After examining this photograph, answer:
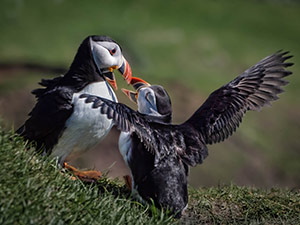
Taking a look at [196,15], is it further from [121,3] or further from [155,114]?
[155,114]

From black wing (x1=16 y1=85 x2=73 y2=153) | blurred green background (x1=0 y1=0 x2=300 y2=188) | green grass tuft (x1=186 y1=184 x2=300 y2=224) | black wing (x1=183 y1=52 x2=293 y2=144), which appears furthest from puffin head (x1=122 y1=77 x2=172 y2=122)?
blurred green background (x1=0 y1=0 x2=300 y2=188)

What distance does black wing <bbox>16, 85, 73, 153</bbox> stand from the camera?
5.35 m

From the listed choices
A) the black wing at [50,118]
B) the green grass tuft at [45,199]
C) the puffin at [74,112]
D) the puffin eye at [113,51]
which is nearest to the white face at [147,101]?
the puffin at [74,112]

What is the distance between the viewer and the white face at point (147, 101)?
17.8 feet

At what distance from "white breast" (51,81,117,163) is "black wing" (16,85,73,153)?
54 millimetres

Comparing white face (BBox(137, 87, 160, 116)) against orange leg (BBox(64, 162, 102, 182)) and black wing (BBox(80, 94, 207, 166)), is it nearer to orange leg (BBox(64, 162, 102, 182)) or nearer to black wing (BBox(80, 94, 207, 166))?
black wing (BBox(80, 94, 207, 166))

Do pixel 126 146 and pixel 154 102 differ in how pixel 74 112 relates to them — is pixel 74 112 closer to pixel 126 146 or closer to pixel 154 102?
pixel 126 146

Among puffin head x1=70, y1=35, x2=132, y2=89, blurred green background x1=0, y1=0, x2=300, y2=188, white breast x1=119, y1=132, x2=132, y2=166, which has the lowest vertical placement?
blurred green background x1=0, y1=0, x2=300, y2=188

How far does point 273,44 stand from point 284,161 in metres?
5.39

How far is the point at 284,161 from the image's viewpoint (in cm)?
1226

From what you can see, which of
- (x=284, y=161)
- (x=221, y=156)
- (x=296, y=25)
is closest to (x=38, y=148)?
(x=221, y=156)

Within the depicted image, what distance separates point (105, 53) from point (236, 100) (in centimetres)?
139

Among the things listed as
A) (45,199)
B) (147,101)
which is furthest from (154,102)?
(45,199)

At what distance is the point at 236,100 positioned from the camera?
5824mm
